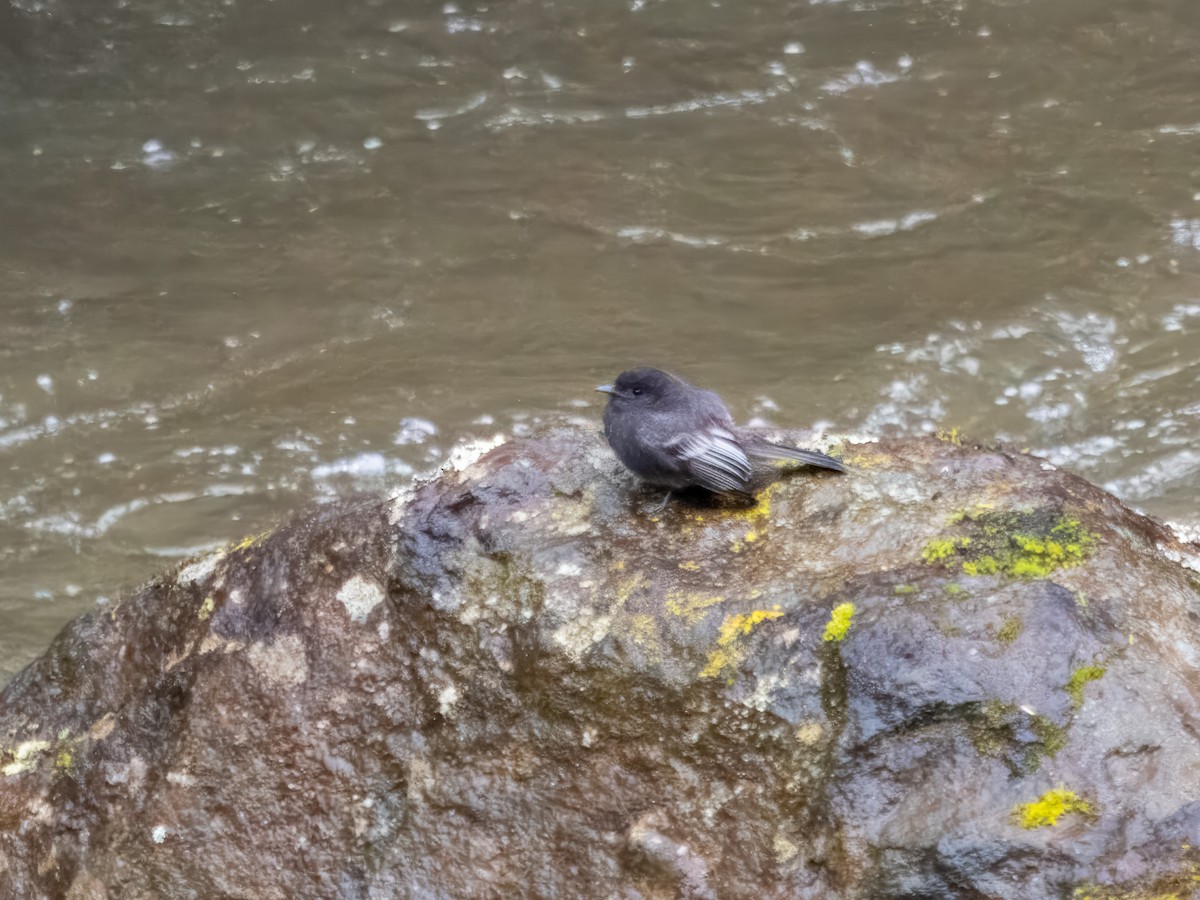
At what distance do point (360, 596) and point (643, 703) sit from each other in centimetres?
106

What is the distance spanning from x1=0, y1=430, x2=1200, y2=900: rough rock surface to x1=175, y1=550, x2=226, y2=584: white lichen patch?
0.01 m

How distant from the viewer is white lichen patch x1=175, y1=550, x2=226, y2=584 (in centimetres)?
379

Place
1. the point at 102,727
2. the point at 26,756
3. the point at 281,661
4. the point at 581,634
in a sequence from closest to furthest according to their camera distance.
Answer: the point at 581,634, the point at 281,661, the point at 102,727, the point at 26,756

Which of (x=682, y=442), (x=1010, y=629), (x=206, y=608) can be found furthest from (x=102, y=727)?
(x=1010, y=629)

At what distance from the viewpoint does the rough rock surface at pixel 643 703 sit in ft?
8.08

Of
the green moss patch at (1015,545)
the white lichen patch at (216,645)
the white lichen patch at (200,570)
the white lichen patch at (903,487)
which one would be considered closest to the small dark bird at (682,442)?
the white lichen patch at (903,487)

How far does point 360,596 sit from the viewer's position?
3395 millimetres

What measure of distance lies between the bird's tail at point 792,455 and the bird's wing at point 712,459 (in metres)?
0.08

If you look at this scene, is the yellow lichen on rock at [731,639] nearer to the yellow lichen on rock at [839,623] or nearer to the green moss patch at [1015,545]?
the yellow lichen on rock at [839,623]

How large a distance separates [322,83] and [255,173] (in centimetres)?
117

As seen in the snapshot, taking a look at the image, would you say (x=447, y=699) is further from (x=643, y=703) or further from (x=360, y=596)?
(x=643, y=703)

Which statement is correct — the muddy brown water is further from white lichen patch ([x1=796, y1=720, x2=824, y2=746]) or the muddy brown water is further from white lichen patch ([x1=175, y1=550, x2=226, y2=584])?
white lichen patch ([x1=796, y1=720, x2=824, y2=746])

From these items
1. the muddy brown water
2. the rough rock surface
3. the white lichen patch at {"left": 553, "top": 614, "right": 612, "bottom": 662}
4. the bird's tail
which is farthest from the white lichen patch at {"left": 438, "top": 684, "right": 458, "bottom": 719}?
the muddy brown water

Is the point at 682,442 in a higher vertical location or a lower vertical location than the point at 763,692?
higher
